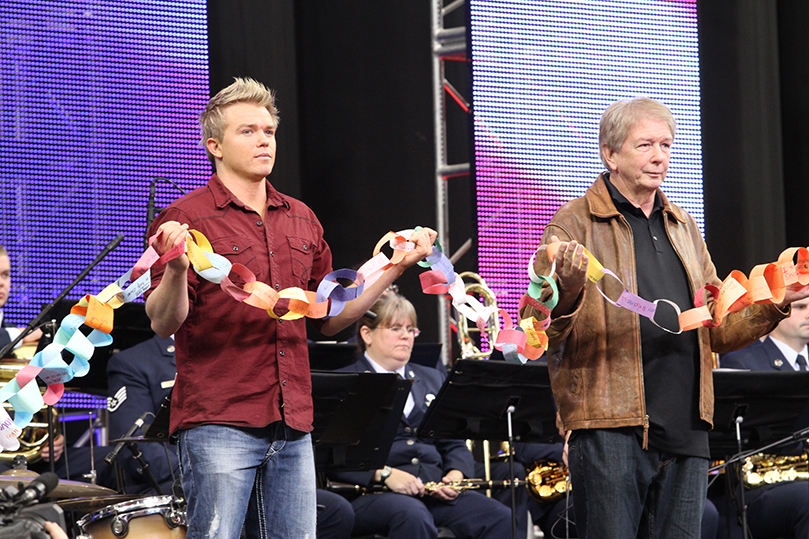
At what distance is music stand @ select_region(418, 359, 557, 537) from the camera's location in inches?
156

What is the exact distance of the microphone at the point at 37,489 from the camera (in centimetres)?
145

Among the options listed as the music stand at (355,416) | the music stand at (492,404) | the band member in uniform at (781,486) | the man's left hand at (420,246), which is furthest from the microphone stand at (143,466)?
the band member in uniform at (781,486)

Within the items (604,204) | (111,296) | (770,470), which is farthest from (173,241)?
(770,470)

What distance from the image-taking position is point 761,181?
6.78 m

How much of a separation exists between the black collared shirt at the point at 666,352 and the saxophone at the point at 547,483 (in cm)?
257

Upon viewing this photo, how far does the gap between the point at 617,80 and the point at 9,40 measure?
383cm

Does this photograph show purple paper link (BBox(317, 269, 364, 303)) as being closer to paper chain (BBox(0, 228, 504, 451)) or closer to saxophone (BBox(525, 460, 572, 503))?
paper chain (BBox(0, 228, 504, 451))

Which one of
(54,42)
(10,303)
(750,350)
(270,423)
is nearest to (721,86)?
(750,350)

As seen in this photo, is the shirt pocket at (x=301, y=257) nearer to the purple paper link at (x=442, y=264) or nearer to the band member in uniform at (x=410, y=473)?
the purple paper link at (x=442, y=264)

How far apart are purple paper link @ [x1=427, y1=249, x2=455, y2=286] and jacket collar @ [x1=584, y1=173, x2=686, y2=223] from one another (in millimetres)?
441

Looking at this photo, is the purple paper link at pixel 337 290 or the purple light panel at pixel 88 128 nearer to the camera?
the purple paper link at pixel 337 290

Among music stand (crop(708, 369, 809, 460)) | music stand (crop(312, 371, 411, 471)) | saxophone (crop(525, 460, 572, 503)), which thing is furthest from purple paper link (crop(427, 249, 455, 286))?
saxophone (crop(525, 460, 572, 503))

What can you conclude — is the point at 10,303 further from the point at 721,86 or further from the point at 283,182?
the point at 721,86

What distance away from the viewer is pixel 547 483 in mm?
5129
